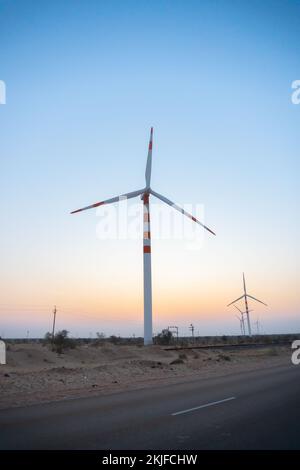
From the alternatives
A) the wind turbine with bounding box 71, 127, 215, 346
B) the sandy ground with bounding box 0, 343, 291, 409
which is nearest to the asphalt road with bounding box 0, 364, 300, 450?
the sandy ground with bounding box 0, 343, 291, 409

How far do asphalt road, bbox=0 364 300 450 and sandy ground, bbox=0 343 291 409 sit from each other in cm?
319

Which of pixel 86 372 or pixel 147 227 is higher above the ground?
pixel 147 227

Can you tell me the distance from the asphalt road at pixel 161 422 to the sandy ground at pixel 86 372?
3187mm

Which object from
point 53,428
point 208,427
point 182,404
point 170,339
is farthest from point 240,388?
point 170,339

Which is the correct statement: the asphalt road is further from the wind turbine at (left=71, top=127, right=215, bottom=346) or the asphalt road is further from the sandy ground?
the wind turbine at (left=71, top=127, right=215, bottom=346)

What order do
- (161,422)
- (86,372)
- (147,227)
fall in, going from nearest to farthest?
(161,422) < (86,372) < (147,227)

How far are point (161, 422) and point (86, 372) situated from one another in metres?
17.6

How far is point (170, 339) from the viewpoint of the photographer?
7425cm

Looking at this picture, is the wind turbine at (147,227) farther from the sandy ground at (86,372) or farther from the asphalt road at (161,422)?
the asphalt road at (161,422)

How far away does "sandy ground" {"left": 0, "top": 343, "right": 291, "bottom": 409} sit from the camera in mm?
17297

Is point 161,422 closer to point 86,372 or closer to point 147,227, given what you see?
point 86,372

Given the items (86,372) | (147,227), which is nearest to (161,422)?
(86,372)

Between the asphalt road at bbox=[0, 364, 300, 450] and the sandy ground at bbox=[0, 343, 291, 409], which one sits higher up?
the sandy ground at bbox=[0, 343, 291, 409]

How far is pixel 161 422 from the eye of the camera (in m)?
9.93
